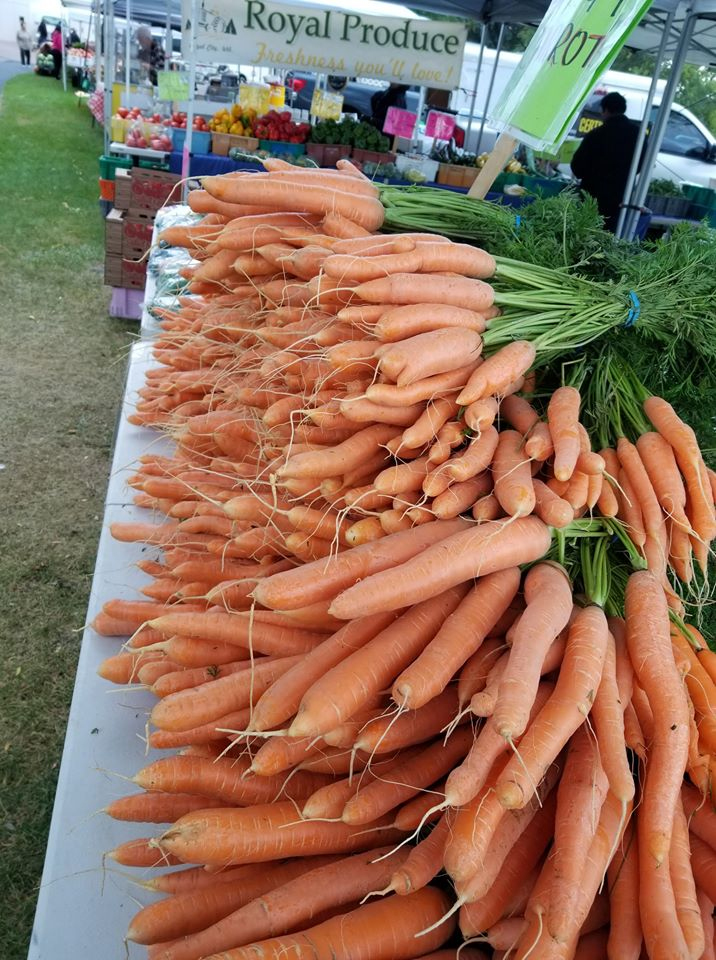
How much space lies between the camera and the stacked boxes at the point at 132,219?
Answer: 5418 millimetres

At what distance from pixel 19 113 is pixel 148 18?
13.7 feet

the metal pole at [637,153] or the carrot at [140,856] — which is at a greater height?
the metal pole at [637,153]

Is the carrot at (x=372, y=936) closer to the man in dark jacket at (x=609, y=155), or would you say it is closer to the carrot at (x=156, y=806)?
the carrot at (x=156, y=806)

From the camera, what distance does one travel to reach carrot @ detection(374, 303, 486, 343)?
1.53 metres

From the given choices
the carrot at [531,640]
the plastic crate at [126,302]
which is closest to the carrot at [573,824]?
the carrot at [531,640]

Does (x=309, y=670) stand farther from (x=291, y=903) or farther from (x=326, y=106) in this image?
(x=326, y=106)

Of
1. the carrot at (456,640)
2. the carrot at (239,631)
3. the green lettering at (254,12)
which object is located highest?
the green lettering at (254,12)

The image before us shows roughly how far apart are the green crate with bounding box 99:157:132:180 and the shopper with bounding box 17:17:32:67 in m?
19.3

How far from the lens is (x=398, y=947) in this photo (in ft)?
3.68

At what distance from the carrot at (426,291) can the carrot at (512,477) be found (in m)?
0.33

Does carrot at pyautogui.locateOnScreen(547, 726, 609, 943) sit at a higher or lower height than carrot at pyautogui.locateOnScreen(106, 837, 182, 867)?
higher

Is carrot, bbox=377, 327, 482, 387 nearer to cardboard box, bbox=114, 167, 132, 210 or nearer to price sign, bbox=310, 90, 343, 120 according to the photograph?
cardboard box, bbox=114, 167, 132, 210

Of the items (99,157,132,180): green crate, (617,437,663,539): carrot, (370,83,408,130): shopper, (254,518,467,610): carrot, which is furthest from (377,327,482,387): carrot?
(370,83,408,130): shopper

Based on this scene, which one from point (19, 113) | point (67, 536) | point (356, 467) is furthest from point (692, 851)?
point (19, 113)
